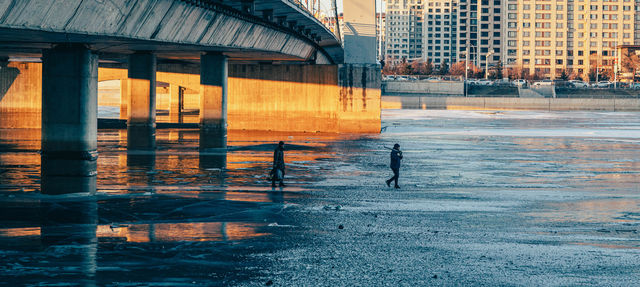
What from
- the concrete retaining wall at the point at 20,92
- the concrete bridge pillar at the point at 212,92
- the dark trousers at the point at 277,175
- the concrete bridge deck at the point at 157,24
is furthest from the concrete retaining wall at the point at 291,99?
the dark trousers at the point at 277,175

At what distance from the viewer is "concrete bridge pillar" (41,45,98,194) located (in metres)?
25.5

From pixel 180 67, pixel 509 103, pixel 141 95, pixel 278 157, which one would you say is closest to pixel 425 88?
pixel 509 103

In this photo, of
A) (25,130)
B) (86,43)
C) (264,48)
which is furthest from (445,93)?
(86,43)

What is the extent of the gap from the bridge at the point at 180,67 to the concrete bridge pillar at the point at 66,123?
0.03 meters

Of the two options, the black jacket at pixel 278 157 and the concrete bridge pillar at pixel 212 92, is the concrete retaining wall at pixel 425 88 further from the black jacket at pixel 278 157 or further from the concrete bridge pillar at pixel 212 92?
the black jacket at pixel 278 157

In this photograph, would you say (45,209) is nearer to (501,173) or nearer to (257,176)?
(257,176)

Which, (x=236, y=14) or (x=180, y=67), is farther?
(x=180, y=67)

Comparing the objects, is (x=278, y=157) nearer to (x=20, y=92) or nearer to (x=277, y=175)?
(x=277, y=175)

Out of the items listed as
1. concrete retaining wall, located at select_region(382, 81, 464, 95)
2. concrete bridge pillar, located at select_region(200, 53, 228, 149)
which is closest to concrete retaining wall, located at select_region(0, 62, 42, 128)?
concrete bridge pillar, located at select_region(200, 53, 228, 149)

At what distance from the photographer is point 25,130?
6506 centimetres

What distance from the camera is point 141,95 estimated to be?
50.5 m

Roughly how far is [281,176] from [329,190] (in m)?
1.61

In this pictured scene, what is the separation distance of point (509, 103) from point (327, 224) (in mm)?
111162

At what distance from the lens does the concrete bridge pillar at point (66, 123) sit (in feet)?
83.7
